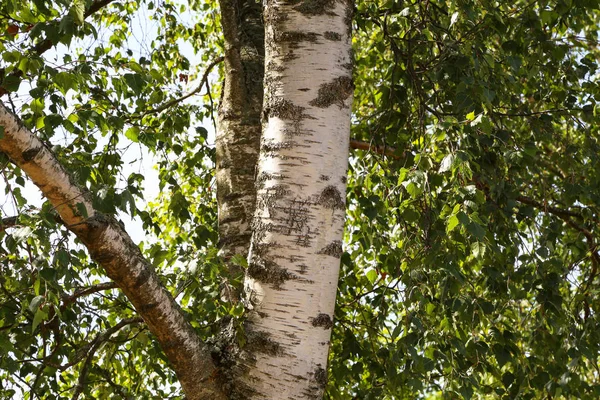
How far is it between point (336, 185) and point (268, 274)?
307 mm

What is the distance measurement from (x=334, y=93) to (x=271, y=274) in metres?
0.54

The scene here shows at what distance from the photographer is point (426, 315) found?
2.92 meters

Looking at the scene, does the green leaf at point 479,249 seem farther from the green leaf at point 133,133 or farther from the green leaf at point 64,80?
the green leaf at point 64,80

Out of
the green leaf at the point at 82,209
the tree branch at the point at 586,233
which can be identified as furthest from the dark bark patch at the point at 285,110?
the tree branch at the point at 586,233

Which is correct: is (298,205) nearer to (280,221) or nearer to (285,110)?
(280,221)

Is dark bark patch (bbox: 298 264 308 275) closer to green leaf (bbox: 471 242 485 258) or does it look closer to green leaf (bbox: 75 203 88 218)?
green leaf (bbox: 75 203 88 218)

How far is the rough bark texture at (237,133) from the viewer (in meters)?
2.86

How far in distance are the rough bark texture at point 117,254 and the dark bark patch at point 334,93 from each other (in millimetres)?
642

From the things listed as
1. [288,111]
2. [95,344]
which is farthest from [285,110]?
[95,344]

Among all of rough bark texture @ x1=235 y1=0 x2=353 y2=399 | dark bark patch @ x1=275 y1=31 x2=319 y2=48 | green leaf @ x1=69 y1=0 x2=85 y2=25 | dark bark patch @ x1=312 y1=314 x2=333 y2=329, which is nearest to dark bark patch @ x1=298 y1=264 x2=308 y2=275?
rough bark texture @ x1=235 y1=0 x2=353 y2=399

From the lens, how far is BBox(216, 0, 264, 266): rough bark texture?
2859 millimetres

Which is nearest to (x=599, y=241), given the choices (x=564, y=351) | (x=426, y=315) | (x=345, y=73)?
(x=564, y=351)

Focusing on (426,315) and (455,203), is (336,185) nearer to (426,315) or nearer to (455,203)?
(455,203)

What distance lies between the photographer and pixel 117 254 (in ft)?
6.58
